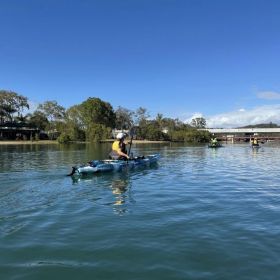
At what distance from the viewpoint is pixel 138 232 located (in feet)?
38.7

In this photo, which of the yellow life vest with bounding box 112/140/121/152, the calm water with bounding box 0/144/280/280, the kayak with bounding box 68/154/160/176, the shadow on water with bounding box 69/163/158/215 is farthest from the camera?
the yellow life vest with bounding box 112/140/121/152

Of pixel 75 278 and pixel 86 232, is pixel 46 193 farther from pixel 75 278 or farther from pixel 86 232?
pixel 75 278

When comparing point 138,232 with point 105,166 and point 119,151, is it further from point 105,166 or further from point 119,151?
point 119,151

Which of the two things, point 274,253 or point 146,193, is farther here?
point 146,193

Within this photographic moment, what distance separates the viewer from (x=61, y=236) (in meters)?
11.4

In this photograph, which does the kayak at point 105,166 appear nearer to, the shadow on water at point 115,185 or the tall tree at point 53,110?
the shadow on water at point 115,185

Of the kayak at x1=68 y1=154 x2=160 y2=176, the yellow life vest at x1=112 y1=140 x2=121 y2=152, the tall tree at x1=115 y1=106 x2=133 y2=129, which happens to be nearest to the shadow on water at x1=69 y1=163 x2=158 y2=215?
the kayak at x1=68 y1=154 x2=160 y2=176

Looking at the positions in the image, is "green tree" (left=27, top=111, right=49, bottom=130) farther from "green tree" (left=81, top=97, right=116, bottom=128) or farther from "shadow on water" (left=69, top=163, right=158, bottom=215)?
"shadow on water" (left=69, top=163, right=158, bottom=215)

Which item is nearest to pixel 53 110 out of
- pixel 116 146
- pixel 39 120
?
pixel 39 120

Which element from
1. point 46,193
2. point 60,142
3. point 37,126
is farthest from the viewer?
point 37,126

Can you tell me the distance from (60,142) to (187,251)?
106615 millimetres

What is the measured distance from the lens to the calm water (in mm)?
8859

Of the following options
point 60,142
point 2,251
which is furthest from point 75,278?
point 60,142

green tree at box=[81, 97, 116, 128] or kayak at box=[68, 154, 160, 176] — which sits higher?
green tree at box=[81, 97, 116, 128]
